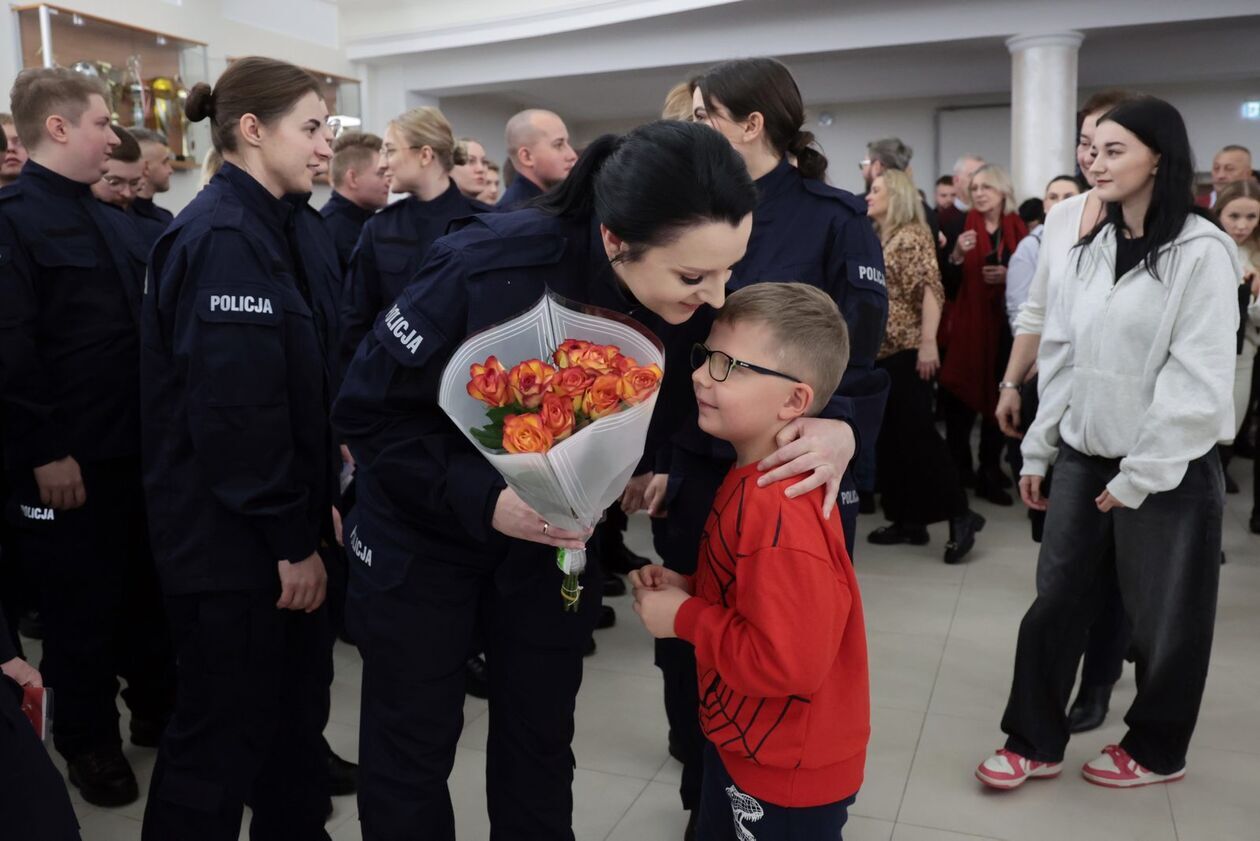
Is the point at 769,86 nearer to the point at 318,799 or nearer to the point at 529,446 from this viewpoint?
the point at 529,446

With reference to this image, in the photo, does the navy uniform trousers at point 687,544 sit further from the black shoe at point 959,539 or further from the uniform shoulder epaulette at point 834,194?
the black shoe at point 959,539

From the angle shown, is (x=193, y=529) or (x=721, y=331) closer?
(x=721, y=331)

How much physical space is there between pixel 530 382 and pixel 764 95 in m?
1.13

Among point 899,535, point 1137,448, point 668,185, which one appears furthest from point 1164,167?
point 899,535

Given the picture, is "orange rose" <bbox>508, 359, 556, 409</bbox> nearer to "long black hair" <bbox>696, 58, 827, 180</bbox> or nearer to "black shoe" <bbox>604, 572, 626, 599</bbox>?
"long black hair" <bbox>696, 58, 827, 180</bbox>

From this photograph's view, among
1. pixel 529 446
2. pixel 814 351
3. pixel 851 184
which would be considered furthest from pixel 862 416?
pixel 851 184

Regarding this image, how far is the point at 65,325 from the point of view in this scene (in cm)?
249

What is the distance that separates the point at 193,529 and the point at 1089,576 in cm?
194

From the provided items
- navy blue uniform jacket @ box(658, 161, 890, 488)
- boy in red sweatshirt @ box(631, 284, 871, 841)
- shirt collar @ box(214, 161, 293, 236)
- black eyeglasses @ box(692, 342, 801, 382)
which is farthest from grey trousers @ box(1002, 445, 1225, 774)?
shirt collar @ box(214, 161, 293, 236)

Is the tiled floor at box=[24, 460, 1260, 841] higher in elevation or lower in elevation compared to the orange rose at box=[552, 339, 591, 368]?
lower

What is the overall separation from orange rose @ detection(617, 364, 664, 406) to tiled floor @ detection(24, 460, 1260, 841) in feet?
4.76

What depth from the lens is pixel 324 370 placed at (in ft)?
6.56

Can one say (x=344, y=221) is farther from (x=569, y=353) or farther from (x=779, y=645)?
(x=779, y=645)

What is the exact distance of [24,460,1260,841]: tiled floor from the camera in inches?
93.0
